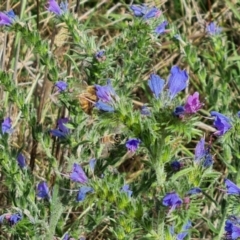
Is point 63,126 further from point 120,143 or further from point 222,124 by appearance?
point 222,124

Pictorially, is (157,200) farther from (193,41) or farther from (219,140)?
(193,41)

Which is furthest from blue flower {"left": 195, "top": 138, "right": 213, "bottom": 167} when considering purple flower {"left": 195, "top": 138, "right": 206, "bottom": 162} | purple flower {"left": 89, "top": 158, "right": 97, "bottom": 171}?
purple flower {"left": 89, "top": 158, "right": 97, "bottom": 171}

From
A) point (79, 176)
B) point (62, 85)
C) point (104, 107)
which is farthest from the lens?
point (62, 85)

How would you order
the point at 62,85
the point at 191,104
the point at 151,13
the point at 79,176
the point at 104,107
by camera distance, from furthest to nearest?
the point at 151,13 → the point at 62,85 → the point at 79,176 → the point at 104,107 → the point at 191,104

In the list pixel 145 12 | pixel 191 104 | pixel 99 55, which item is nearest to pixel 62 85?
pixel 99 55

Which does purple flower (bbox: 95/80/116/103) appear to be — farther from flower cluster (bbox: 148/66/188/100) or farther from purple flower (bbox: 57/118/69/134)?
purple flower (bbox: 57/118/69/134)

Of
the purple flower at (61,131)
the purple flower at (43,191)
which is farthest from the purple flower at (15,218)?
the purple flower at (61,131)
